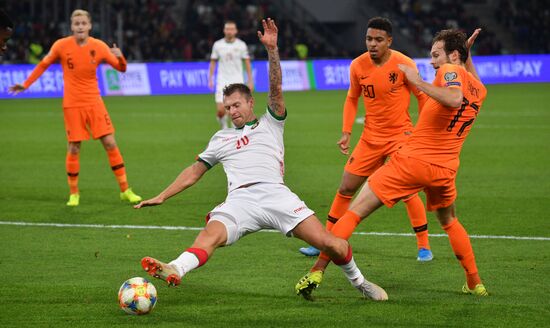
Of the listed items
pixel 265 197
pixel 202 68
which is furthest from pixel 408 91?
pixel 202 68

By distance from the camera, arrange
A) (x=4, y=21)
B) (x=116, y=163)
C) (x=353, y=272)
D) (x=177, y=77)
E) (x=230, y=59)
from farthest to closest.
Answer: (x=177, y=77)
(x=230, y=59)
(x=116, y=163)
(x=353, y=272)
(x=4, y=21)

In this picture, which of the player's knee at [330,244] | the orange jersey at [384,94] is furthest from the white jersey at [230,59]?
the player's knee at [330,244]

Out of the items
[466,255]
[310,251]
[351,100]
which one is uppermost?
[351,100]

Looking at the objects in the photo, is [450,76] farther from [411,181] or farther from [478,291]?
[478,291]

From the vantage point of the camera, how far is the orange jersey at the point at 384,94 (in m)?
8.62

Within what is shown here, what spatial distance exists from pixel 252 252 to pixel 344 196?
3.47ft

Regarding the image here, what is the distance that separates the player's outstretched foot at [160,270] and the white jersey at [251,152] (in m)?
0.99

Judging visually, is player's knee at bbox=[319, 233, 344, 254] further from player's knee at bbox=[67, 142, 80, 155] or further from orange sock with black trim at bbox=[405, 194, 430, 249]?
player's knee at bbox=[67, 142, 80, 155]

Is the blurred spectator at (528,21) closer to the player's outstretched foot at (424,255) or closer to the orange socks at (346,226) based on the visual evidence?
the player's outstretched foot at (424,255)

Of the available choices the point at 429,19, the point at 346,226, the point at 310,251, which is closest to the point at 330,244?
the point at 346,226

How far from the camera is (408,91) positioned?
8812 mm

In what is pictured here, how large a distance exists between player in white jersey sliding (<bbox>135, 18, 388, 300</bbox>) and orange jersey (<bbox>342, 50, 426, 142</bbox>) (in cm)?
173

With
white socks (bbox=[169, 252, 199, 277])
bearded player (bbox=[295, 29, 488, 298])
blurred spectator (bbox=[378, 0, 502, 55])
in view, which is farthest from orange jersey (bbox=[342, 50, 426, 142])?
blurred spectator (bbox=[378, 0, 502, 55])

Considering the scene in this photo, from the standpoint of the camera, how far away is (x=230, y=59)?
1872 cm
